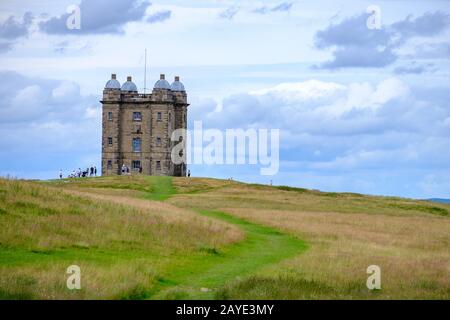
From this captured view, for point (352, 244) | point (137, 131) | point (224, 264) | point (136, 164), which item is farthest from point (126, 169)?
point (224, 264)

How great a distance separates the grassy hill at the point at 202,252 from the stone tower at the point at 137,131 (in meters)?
52.1

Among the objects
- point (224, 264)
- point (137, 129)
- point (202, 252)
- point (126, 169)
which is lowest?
point (224, 264)

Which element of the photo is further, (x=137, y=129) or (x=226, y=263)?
(x=137, y=129)

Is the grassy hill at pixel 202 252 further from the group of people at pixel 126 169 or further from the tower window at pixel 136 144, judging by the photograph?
the tower window at pixel 136 144

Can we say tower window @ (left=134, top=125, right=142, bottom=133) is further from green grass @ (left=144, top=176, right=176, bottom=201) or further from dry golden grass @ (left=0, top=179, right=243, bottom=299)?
dry golden grass @ (left=0, top=179, right=243, bottom=299)

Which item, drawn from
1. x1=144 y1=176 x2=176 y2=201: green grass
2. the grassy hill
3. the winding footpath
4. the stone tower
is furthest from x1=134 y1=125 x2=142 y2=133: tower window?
the winding footpath

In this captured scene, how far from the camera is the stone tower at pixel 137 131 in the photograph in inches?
3981

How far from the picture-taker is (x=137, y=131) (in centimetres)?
10162

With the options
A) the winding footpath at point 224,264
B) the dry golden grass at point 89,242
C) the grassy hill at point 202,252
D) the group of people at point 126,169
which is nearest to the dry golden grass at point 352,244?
the grassy hill at point 202,252

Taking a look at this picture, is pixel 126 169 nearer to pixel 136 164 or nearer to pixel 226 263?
pixel 136 164

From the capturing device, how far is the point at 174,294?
2081cm

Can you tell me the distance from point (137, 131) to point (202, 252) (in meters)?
72.6

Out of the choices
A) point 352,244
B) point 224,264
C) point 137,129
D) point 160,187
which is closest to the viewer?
point 224,264

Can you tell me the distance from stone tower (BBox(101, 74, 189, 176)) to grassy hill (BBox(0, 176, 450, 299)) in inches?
2049
